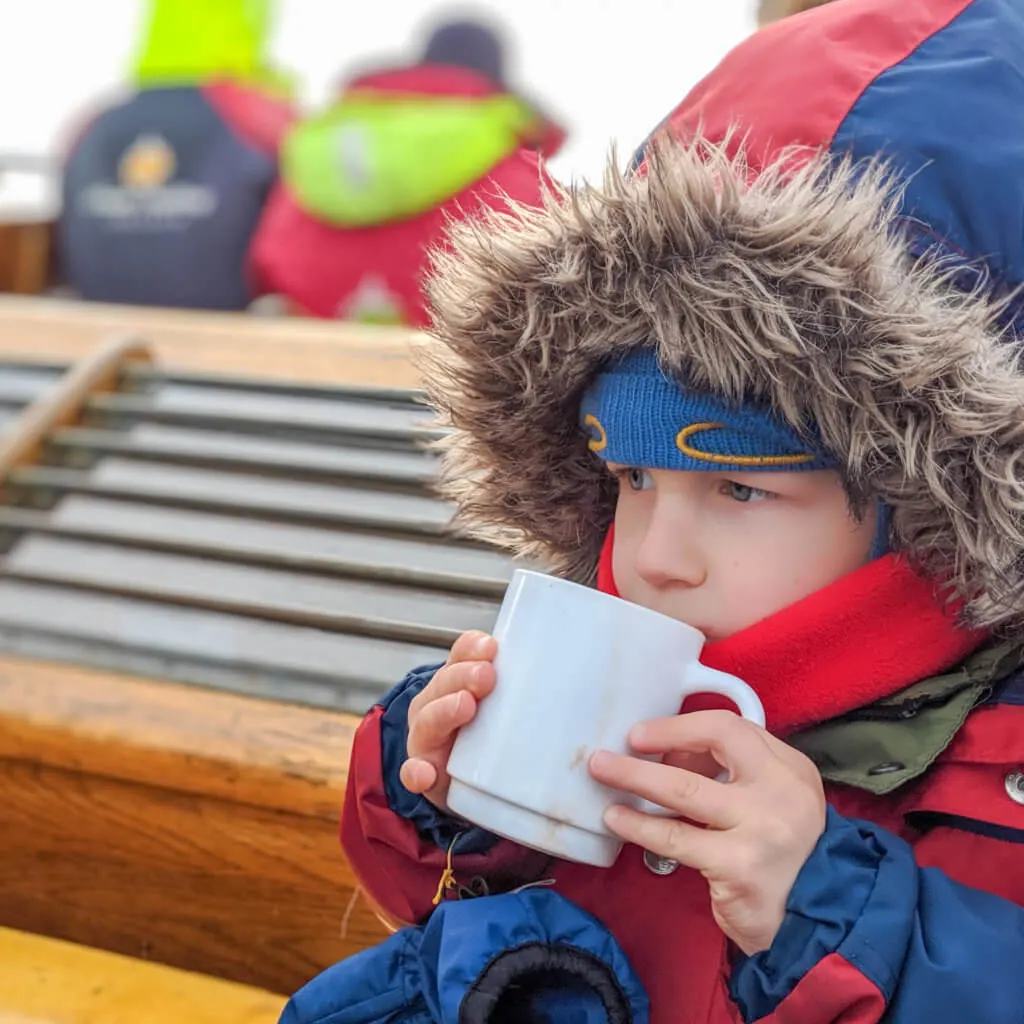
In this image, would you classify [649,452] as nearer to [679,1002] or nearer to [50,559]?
[679,1002]

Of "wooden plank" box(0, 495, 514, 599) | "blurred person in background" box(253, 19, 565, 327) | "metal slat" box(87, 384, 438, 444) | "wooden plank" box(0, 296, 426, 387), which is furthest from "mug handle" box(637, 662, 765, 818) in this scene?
"blurred person in background" box(253, 19, 565, 327)

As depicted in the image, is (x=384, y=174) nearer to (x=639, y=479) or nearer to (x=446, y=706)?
(x=639, y=479)

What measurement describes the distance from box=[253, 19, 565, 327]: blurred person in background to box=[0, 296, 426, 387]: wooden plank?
10.0 inches

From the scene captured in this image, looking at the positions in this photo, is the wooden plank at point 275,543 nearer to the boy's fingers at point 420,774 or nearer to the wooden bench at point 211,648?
the wooden bench at point 211,648

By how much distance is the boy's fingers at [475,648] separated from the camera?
2.04ft

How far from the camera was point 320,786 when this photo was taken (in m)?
0.95

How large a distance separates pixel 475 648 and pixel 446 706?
0.11 ft

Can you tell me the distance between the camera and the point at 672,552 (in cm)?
65

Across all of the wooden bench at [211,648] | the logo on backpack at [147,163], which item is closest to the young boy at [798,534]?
the wooden bench at [211,648]

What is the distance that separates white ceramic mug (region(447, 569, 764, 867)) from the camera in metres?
0.59

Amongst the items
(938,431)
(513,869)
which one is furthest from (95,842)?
(938,431)

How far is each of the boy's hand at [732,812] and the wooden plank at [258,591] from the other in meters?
0.47

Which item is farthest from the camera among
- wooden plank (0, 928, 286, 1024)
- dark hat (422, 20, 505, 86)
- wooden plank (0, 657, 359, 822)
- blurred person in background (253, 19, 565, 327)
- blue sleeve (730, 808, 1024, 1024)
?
dark hat (422, 20, 505, 86)

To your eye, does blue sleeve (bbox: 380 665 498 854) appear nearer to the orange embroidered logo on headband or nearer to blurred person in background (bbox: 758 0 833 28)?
the orange embroidered logo on headband
